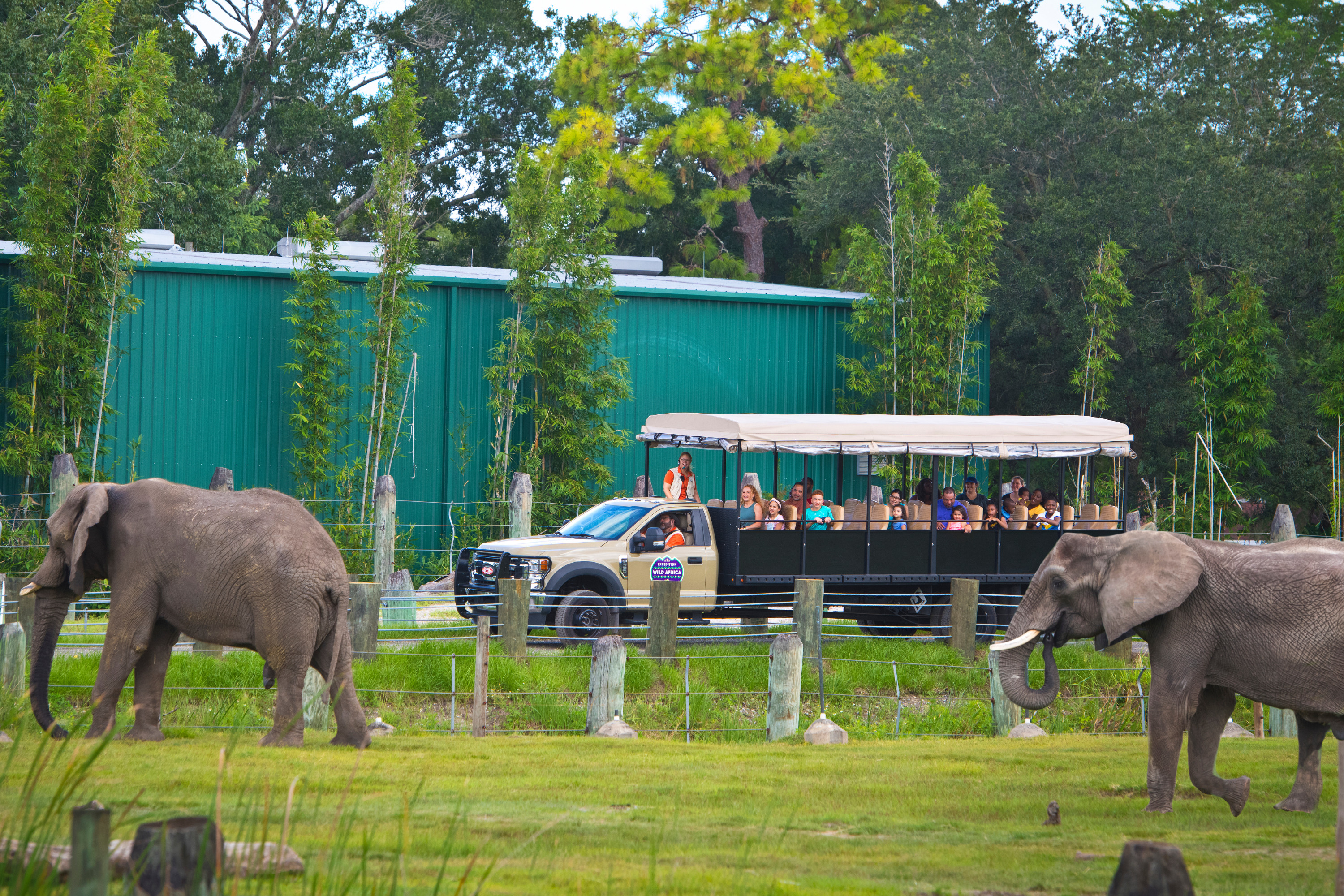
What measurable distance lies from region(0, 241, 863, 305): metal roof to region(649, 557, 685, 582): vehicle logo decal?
8110 mm

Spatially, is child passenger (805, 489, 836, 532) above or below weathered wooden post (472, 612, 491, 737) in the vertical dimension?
above

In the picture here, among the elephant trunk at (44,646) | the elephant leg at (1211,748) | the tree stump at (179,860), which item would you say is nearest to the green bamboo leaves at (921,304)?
the elephant leg at (1211,748)

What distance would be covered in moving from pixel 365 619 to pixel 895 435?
7049mm

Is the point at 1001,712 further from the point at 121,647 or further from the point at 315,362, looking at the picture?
the point at 315,362

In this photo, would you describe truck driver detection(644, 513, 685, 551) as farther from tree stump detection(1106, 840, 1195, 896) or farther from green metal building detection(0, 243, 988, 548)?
tree stump detection(1106, 840, 1195, 896)

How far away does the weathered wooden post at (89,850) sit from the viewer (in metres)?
3.07

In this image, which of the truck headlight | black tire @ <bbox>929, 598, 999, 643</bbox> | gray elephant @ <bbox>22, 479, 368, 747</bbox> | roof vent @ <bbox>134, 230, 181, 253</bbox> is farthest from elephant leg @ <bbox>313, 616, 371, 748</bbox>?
roof vent @ <bbox>134, 230, 181, 253</bbox>

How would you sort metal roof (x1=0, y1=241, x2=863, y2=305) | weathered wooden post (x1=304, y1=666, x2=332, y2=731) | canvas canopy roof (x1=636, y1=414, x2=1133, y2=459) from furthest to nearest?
metal roof (x1=0, y1=241, x2=863, y2=305)
canvas canopy roof (x1=636, y1=414, x2=1133, y2=459)
weathered wooden post (x1=304, y1=666, x2=332, y2=731)

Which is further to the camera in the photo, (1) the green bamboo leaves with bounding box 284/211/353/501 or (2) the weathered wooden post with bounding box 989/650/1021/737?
(1) the green bamboo leaves with bounding box 284/211/353/501

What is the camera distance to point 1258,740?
1182cm

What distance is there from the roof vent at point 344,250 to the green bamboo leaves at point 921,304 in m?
8.07

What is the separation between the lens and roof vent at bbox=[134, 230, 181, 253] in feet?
73.9

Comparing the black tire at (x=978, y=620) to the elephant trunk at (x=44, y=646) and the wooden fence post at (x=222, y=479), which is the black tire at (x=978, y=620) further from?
the elephant trunk at (x=44, y=646)

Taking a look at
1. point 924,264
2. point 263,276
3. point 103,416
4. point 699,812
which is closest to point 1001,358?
point 924,264
